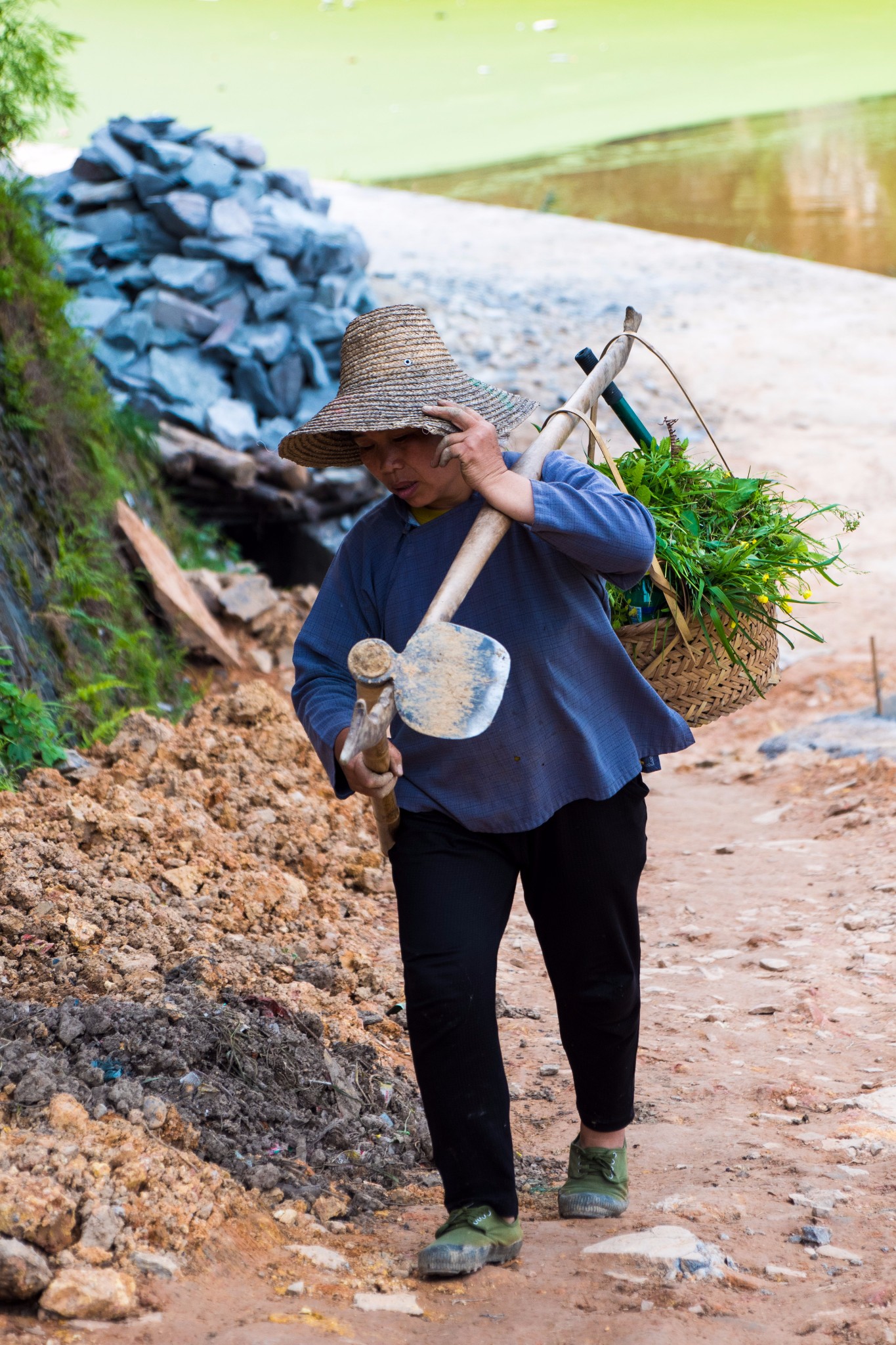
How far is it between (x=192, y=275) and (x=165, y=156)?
1.31m

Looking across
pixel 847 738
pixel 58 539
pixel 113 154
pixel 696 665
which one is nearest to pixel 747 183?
pixel 113 154

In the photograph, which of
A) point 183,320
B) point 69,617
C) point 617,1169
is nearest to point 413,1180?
point 617,1169

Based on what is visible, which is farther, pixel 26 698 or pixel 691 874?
pixel 691 874

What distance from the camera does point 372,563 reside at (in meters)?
2.29

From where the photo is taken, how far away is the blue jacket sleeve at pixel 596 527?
2.06 meters

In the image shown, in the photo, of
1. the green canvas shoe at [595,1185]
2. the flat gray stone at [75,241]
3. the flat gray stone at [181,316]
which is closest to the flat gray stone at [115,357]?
the flat gray stone at [181,316]

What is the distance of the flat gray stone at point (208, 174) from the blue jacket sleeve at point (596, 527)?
8083mm

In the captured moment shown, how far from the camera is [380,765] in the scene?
199cm

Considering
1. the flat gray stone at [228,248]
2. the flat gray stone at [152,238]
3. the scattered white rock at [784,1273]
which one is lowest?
the scattered white rock at [784,1273]

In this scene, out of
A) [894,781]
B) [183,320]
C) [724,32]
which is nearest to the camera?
[894,781]

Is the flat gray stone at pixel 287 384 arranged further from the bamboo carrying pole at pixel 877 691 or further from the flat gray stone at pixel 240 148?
the bamboo carrying pole at pixel 877 691

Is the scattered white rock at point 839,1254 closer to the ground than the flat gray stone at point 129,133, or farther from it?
closer to the ground

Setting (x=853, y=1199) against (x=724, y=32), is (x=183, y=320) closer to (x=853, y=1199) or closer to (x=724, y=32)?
(x=853, y=1199)

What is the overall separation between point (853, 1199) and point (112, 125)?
9429mm
